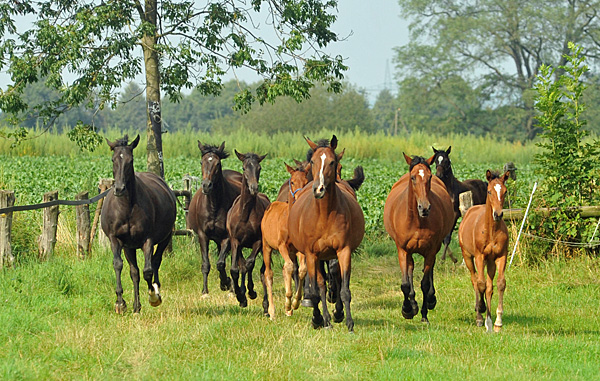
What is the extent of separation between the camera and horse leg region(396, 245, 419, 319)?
990 cm

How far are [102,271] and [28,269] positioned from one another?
127 centimetres

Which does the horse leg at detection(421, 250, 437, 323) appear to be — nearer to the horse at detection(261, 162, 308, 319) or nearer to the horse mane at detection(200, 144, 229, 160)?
the horse at detection(261, 162, 308, 319)

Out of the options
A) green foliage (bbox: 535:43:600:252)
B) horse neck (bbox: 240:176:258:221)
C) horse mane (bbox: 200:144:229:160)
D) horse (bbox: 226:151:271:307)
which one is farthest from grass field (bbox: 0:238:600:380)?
horse mane (bbox: 200:144:229:160)

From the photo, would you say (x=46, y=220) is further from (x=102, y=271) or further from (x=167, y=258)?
(x=167, y=258)

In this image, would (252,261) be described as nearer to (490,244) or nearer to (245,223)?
(245,223)

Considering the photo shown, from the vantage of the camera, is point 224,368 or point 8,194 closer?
point 224,368

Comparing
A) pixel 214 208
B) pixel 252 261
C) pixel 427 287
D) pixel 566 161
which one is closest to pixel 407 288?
pixel 427 287

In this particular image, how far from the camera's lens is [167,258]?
14.6 m

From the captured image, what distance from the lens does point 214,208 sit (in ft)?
42.4

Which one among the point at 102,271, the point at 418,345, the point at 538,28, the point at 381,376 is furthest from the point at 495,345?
the point at 538,28

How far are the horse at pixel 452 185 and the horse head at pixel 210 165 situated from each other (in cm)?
403

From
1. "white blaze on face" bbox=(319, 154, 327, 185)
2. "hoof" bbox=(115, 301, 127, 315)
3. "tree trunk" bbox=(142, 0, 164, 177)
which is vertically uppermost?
"tree trunk" bbox=(142, 0, 164, 177)

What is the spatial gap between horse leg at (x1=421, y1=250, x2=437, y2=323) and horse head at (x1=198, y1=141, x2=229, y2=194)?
3870 mm

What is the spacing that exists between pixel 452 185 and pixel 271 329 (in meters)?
7.80
